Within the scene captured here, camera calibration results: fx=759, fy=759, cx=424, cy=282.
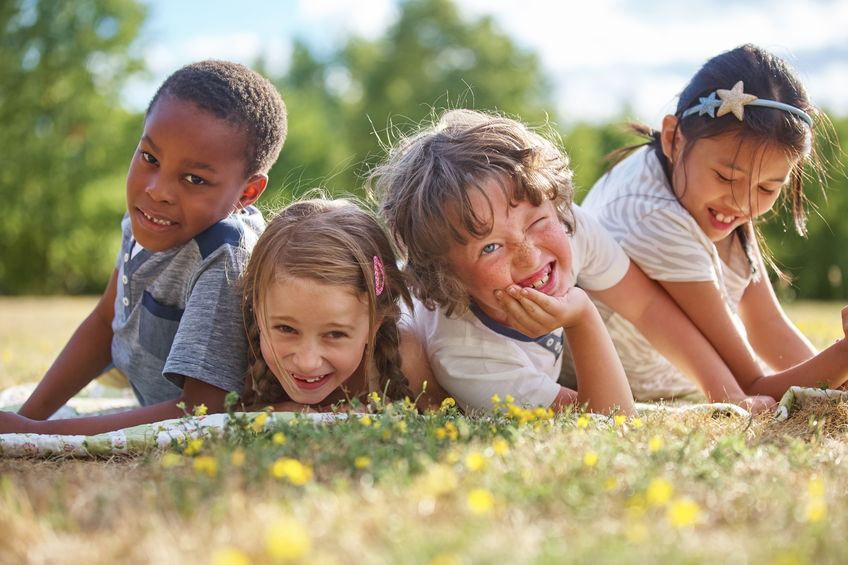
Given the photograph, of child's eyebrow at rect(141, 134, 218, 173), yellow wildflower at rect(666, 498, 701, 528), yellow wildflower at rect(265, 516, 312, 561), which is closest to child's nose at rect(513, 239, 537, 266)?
child's eyebrow at rect(141, 134, 218, 173)

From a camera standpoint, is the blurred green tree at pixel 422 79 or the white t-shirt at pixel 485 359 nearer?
the white t-shirt at pixel 485 359

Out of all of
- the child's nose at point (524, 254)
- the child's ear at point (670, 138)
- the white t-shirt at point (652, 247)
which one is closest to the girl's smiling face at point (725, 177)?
the child's ear at point (670, 138)

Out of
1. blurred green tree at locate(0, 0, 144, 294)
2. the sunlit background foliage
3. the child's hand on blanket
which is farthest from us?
blurred green tree at locate(0, 0, 144, 294)

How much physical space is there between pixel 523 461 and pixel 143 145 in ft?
7.98

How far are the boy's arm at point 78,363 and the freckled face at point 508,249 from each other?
89.0 inches

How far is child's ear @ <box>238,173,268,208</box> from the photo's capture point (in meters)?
3.89

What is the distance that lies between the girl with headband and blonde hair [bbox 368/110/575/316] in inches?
30.2

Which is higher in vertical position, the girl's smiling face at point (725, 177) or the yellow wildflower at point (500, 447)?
the girl's smiling face at point (725, 177)

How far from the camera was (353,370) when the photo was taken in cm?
355

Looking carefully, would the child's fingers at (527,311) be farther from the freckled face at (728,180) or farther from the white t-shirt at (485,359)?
the freckled face at (728,180)

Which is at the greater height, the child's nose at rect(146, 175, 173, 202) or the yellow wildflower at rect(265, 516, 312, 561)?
the child's nose at rect(146, 175, 173, 202)

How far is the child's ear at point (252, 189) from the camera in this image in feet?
12.8

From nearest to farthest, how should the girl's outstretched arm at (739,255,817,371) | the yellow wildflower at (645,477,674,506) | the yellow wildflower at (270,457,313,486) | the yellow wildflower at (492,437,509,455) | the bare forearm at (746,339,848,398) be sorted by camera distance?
the yellow wildflower at (645,477,674,506), the yellow wildflower at (270,457,313,486), the yellow wildflower at (492,437,509,455), the bare forearm at (746,339,848,398), the girl's outstretched arm at (739,255,817,371)

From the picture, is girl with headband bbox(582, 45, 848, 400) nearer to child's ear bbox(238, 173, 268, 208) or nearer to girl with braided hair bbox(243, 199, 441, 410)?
girl with braided hair bbox(243, 199, 441, 410)
